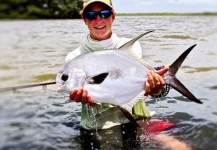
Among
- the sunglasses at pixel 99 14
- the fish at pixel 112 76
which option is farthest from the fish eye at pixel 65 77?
the sunglasses at pixel 99 14

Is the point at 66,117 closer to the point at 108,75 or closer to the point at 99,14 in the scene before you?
the point at 99,14

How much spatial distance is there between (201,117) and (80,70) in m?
2.57

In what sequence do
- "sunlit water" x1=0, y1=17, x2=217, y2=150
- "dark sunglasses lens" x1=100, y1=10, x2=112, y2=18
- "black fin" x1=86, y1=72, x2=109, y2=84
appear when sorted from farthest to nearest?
"sunlit water" x1=0, y1=17, x2=217, y2=150
"dark sunglasses lens" x1=100, y1=10, x2=112, y2=18
"black fin" x1=86, y1=72, x2=109, y2=84

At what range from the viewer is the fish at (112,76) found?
3.28 m

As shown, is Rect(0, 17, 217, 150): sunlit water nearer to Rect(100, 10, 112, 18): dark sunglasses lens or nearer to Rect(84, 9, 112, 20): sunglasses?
Rect(84, 9, 112, 20): sunglasses

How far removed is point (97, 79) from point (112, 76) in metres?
0.15

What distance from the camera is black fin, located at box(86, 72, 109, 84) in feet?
10.7

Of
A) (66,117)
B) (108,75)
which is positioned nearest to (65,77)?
(108,75)

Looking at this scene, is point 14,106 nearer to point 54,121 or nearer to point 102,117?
point 54,121

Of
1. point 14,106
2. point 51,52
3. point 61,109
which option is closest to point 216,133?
point 61,109

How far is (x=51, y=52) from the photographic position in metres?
12.7

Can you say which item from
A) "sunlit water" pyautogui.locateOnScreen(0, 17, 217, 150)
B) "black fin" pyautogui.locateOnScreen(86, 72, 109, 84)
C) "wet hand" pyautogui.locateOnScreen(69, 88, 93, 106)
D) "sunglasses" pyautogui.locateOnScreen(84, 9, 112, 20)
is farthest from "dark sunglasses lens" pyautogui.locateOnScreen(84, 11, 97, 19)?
"wet hand" pyautogui.locateOnScreen(69, 88, 93, 106)

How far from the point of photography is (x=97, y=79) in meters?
3.28

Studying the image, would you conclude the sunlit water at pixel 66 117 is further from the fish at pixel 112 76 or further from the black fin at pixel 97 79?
the black fin at pixel 97 79
